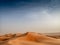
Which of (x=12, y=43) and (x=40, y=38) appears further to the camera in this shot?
(x=40, y=38)

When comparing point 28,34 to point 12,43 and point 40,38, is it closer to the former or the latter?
point 40,38

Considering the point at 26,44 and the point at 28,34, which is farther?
the point at 28,34

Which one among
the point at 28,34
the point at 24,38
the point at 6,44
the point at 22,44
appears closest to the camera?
the point at 6,44

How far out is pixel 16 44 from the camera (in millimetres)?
8109

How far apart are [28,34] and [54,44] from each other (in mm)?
2774

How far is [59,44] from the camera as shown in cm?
848

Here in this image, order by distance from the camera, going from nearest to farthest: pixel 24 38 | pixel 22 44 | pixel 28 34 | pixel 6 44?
pixel 6 44 → pixel 22 44 → pixel 24 38 → pixel 28 34

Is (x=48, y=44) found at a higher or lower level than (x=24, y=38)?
lower

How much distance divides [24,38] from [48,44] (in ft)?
6.90

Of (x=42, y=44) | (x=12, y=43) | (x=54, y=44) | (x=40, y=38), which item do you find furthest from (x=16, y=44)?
(x=40, y=38)

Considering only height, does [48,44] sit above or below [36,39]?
below

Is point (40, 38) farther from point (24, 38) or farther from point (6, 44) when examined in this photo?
point (6, 44)

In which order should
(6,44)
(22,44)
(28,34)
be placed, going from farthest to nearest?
(28,34) < (22,44) < (6,44)

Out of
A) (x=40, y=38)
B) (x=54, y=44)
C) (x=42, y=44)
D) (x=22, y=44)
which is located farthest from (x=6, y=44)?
(x=40, y=38)
